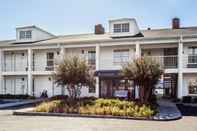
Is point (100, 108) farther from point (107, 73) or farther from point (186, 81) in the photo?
point (186, 81)

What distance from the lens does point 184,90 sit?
26.3 m

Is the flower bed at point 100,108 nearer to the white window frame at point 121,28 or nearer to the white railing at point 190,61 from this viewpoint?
the white railing at point 190,61

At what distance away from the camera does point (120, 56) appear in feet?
92.5

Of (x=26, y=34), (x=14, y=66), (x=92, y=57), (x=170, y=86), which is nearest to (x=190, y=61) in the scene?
(x=170, y=86)

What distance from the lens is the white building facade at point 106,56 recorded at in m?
25.7

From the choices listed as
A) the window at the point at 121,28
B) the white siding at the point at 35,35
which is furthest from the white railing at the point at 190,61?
the white siding at the point at 35,35

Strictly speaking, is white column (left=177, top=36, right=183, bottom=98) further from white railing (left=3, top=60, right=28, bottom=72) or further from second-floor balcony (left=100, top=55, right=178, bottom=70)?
white railing (left=3, top=60, right=28, bottom=72)

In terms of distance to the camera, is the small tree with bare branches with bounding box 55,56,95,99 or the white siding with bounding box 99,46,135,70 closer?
the small tree with bare branches with bounding box 55,56,95,99

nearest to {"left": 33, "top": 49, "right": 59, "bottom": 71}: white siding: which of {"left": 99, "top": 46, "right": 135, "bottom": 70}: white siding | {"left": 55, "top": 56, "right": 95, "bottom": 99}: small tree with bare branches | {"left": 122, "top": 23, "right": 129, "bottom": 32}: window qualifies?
{"left": 99, "top": 46, "right": 135, "bottom": 70}: white siding

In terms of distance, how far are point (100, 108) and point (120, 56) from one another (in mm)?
12019

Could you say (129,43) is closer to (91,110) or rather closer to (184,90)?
(184,90)

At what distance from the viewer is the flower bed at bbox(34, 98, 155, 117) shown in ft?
52.0

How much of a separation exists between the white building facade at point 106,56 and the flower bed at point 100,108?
16.6 feet

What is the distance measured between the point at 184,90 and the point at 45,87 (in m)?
14.6
